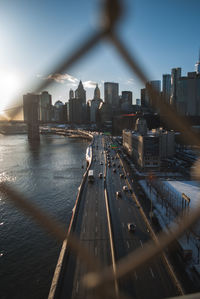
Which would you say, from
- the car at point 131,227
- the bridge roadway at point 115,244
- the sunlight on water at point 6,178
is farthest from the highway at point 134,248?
the sunlight on water at point 6,178

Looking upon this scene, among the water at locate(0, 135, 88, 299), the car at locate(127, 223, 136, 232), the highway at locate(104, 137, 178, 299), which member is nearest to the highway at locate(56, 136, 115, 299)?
the highway at locate(104, 137, 178, 299)

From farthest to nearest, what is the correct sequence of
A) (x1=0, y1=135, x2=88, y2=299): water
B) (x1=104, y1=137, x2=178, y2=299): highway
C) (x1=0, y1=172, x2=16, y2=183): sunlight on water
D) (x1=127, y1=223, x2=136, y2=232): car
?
(x1=0, y1=172, x2=16, y2=183): sunlight on water
(x1=127, y1=223, x2=136, y2=232): car
(x1=0, y1=135, x2=88, y2=299): water
(x1=104, y1=137, x2=178, y2=299): highway

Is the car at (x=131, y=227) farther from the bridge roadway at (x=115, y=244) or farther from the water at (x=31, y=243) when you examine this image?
the water at (x=31, y=243)

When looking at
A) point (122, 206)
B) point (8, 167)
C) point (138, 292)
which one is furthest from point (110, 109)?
point (138, 292)

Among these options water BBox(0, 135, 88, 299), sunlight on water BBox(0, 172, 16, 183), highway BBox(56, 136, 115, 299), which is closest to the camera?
highway BBox(56, 136, 115, 299)

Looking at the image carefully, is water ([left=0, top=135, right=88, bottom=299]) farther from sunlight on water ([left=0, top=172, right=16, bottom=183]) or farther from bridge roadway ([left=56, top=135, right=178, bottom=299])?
bridge roadway ([left=56, top=135, right=178, bottom=299])

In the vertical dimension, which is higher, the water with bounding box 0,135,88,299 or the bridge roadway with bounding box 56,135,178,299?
the bridge roadway with bounding box 56,135,178,299

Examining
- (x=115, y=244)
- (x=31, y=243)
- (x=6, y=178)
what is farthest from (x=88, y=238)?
(x=6, y=178)

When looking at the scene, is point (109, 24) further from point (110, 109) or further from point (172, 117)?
point (110, 109)

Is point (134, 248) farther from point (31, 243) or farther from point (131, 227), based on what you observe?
point (31, 243)
